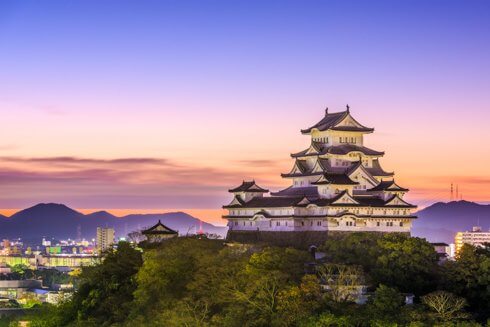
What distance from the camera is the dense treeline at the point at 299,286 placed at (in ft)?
94.9

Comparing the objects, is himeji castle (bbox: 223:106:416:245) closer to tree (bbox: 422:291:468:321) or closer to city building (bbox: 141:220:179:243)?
city building (bbox: 141:220:179:243)

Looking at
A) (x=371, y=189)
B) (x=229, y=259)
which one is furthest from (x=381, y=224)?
(x=229, y=259)

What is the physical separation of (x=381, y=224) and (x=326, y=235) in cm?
244

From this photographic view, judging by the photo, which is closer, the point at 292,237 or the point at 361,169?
the point at 292,237

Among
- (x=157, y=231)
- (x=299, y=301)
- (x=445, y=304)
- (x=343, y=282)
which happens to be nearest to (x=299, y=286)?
(x=299, y=301)

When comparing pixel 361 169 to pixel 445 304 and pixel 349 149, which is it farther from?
pixel 445 304

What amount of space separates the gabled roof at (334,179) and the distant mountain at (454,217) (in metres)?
111

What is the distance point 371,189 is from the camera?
1575 inches

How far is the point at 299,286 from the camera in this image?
31094 millimetres

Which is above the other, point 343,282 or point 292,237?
point 292,237

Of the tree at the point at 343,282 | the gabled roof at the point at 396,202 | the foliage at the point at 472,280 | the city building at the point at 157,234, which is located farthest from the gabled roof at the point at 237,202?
the foliage at the point at 472,280

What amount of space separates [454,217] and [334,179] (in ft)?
409

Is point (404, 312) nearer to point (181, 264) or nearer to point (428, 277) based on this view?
point (428, 277)

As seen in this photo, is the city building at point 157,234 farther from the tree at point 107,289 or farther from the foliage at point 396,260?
the foliage at point 396,260
